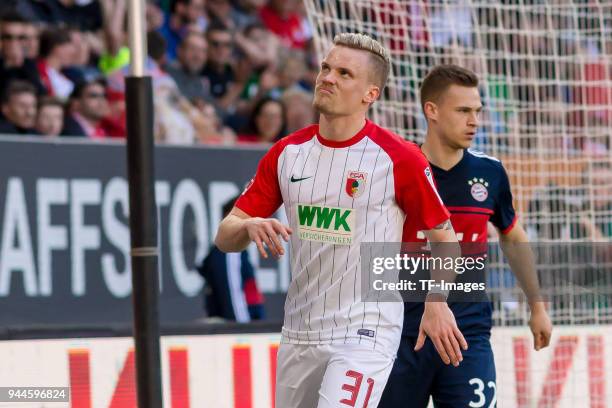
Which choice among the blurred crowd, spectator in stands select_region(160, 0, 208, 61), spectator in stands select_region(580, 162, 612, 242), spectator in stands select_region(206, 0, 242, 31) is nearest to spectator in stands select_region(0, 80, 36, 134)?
the blurred crowd

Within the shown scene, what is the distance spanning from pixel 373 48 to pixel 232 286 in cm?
436

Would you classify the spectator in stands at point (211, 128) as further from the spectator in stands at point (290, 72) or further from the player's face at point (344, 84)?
the player's face at point (344, 84)

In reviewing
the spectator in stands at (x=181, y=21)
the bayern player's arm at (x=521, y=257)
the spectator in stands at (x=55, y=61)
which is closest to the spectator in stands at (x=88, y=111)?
the spectator in stands at (x=55, y=61)

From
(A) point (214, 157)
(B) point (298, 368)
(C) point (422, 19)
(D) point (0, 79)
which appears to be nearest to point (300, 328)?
(B) point (298, 368)

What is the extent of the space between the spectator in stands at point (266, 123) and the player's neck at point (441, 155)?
5.43 m

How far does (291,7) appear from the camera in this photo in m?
13.7

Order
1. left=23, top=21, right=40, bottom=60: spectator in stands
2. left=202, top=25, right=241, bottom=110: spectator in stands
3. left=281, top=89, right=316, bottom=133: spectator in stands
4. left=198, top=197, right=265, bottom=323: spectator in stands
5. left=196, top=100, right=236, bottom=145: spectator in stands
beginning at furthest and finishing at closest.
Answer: left=202, top=25, right=241, bottom=110: spectator in stands
left=281, top=89, right=316, bottom=133: spectator in stands
left=196, top=100, right=236, bottom=145: spectator in stands
left=23, top=21, right=40, bottom=60: spectator in stands
left=198, top=197, right=265, bottom=323: spectator in stands

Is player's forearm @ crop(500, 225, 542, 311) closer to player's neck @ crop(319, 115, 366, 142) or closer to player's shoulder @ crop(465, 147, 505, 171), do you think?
player's shoulder @ crop(465, 147, 505, 171)

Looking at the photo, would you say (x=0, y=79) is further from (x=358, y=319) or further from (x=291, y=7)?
(x=358, y=319)

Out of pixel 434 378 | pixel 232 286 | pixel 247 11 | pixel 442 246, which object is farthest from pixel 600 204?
pixel 247 11

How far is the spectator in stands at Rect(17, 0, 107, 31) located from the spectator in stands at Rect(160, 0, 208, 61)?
0.82 metres

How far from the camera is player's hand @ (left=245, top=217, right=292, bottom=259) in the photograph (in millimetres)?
4871

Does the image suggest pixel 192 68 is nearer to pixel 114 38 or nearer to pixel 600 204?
pixel 114 38

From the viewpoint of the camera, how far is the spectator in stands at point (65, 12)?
11227 mm
